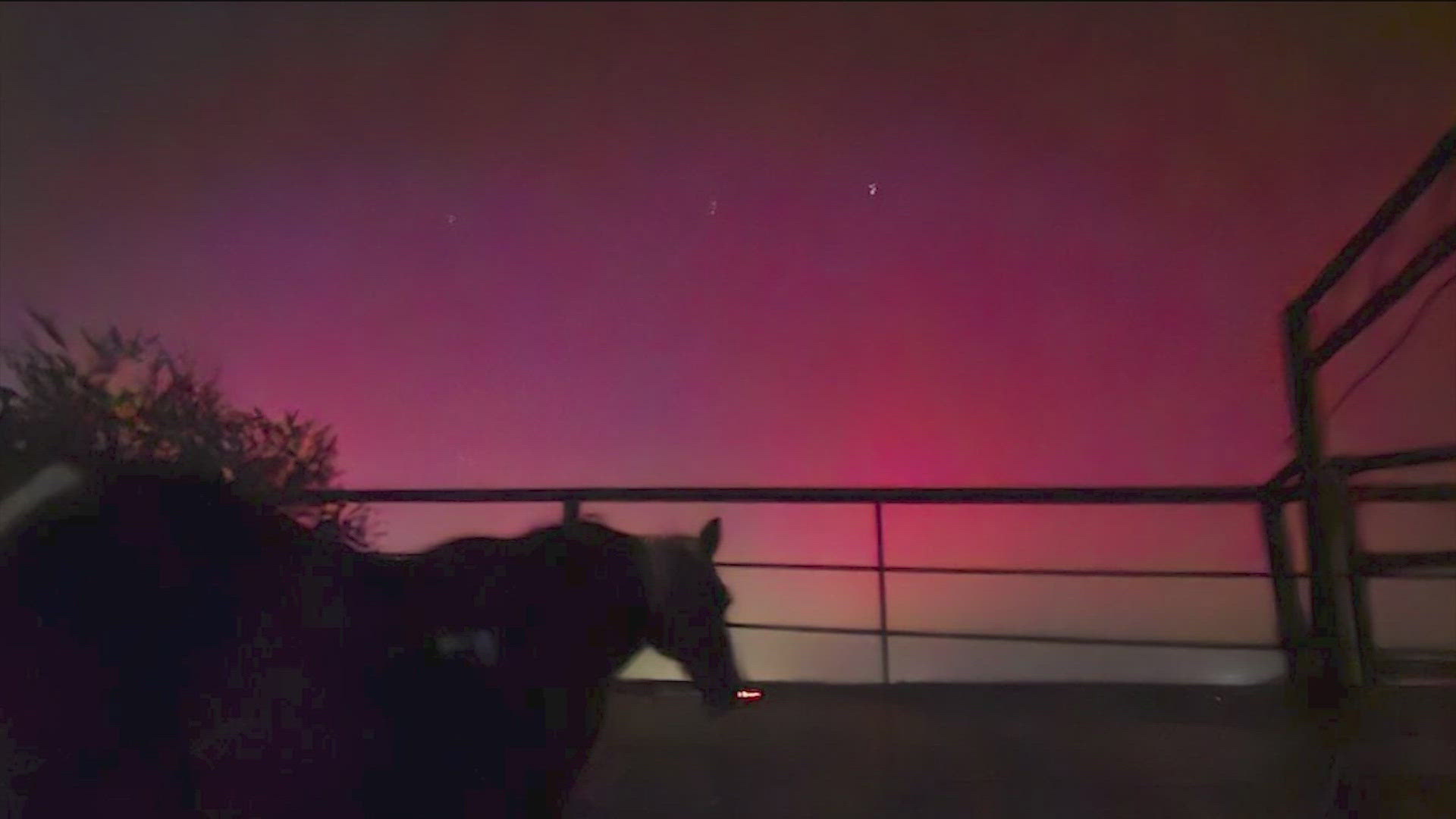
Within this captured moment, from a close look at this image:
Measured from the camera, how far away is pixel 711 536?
Answer: 1263 millimetres

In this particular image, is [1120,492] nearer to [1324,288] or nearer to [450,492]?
[1324,288]

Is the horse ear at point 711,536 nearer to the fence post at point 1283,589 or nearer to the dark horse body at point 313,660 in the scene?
the dark horse body at point 313,660

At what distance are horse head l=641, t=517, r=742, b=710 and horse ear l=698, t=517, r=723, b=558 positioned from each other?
0.04ft

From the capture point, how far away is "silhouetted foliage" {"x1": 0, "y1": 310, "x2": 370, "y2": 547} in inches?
51.9

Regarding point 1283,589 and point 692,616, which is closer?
point 692,616

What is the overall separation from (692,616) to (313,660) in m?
0.46

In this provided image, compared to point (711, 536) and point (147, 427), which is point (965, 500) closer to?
point (711, 536)

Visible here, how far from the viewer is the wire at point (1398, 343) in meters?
1.25

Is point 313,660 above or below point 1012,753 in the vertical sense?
above

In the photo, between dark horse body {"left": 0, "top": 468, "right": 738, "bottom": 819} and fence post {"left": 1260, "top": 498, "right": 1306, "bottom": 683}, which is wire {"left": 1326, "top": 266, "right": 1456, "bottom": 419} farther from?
dark horse body {"left": 0, "top": 468, "right": 738, "bottom": 819}

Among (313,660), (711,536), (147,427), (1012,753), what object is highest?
(147,427)

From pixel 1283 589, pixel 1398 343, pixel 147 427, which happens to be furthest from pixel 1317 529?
pixel 147 427

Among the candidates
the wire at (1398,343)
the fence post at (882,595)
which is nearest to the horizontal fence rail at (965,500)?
the fence post at (882,595)

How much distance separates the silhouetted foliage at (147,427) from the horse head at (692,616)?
0.40m
